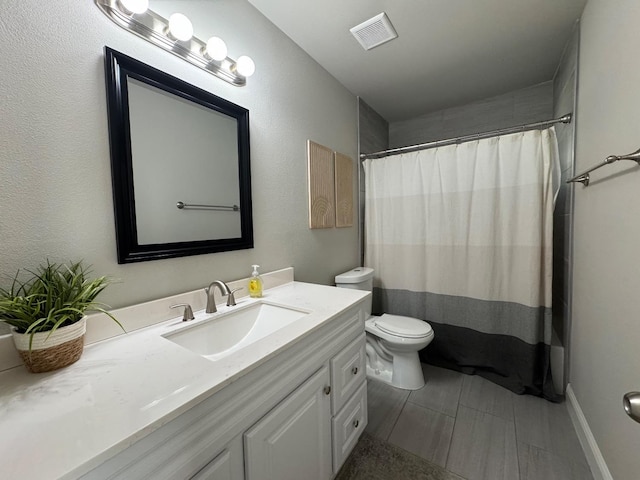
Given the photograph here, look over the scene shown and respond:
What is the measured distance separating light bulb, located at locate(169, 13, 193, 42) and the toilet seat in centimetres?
190

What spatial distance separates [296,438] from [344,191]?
1668 millimetres

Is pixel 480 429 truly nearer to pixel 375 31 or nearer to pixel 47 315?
pixel 47 315

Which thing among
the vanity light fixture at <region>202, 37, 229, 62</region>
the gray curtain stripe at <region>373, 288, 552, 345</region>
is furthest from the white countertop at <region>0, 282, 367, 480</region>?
the gray curtain stripe at <region>373, 288, 552, 345</region>

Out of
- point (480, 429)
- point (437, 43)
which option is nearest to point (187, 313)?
point (480, 429)

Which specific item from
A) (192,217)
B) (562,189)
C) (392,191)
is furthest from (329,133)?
(562,189)

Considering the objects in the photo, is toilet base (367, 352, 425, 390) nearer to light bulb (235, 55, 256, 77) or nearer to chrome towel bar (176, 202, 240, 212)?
chrome towel bar (176, 202, 240, 212)

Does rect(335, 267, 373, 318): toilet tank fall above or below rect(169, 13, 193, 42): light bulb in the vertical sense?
below

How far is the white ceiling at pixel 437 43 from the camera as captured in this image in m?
1.39

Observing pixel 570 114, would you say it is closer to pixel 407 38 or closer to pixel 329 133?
pixel 407 38

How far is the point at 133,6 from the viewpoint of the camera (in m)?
0.86

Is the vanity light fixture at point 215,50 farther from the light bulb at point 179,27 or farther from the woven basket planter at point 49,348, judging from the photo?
A: the woven basket planter at point 49,348

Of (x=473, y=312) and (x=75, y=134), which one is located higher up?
(x=75, y=134)

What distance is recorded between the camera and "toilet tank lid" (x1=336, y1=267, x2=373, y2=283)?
76.2 inches

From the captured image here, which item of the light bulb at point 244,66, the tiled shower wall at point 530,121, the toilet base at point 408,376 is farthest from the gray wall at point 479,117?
the toilet base at point 408,376
